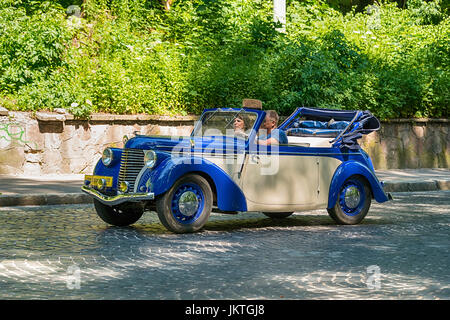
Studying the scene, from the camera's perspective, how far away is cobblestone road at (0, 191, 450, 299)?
5.89m

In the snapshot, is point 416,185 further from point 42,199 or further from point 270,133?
point 42,199

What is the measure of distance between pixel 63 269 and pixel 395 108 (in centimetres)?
1505

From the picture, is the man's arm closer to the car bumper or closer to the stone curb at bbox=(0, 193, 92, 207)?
the car bumper

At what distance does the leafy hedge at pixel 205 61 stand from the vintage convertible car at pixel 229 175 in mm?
4106

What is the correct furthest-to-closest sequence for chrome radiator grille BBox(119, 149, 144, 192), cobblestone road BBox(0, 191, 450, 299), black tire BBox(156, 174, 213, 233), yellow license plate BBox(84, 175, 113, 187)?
yellow license plate BBox(84, 175, 113, 187)
chrome radiator grille BBox(119, 149, 144, 192)
black tire BBox(156, 174, 213, 233)
cobblestone road BBox(0, 191, 450, 299)

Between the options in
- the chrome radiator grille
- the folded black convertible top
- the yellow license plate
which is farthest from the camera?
the folded black convertible top

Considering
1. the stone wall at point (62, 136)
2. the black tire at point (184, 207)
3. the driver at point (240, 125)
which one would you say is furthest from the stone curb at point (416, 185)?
the black tire at point (184, 207)

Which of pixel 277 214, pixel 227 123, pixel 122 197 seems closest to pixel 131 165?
pixel 122 197

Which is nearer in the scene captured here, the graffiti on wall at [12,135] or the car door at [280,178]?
the car door at [280,178]

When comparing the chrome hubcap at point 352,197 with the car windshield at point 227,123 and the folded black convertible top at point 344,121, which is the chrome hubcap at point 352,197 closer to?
the folded black convertible top at point 344,121

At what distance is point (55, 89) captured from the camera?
1623 centimetres

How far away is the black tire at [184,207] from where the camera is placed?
869 centimetres

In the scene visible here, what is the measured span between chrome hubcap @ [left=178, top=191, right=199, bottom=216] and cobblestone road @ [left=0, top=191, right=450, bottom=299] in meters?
A: 0.29

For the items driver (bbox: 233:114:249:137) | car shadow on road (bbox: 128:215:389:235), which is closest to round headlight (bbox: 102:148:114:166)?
car shadow on road (bbox: 128:215:389:235)
